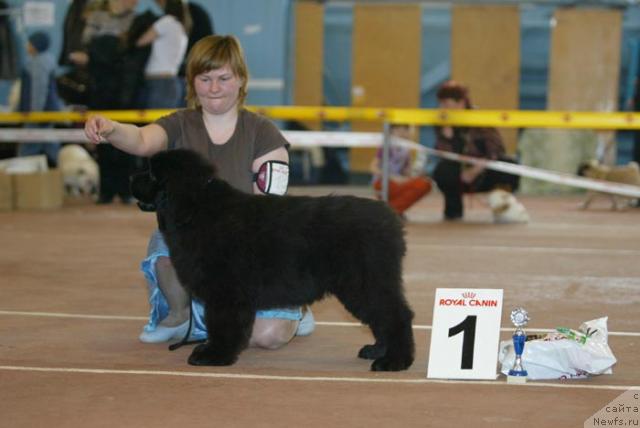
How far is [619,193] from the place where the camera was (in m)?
11.6

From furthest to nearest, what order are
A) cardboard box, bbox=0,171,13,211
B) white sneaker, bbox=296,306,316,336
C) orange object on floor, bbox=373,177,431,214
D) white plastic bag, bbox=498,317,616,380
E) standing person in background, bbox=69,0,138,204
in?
standing person in background, bbox=69,0,138,204 < cardboard box, bbox=0,171,13,211 < orange object on floor, bbox=373,177,431,214 < white sneaker, bbox=296,306,316,336 < white plastic bag, bbox=498,317,616,380

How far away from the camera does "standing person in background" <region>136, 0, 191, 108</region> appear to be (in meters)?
11.0

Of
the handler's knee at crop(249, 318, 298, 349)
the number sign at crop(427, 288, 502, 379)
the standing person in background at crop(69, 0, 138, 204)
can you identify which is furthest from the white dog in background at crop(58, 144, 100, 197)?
the number sign at crop(427, 288, 502, 379)

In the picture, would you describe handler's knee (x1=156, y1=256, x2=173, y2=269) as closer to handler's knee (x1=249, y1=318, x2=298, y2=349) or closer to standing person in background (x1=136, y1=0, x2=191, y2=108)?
handler's knee (x1=249, y1=318, x2=298, y2=349)

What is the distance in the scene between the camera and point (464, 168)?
10.7 m

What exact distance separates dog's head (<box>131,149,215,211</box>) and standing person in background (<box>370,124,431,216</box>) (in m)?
6.24

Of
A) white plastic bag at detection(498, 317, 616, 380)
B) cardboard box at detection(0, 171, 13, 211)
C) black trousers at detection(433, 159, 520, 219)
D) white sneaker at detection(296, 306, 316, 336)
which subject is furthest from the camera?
cardboard box at detection(0, 171, 13, 211)

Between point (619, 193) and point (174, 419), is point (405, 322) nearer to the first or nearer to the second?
point (174, 419)

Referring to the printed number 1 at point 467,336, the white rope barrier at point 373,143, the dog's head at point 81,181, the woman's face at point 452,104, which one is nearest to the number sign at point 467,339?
the printed number 1 at point 467,336

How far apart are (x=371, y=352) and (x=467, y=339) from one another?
1.82ft

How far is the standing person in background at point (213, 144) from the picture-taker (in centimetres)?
440

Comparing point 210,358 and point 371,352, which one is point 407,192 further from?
point 210,358

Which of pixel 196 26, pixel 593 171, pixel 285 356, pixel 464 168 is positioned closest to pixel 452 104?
pixel 464 168

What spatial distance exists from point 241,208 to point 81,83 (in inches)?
380
